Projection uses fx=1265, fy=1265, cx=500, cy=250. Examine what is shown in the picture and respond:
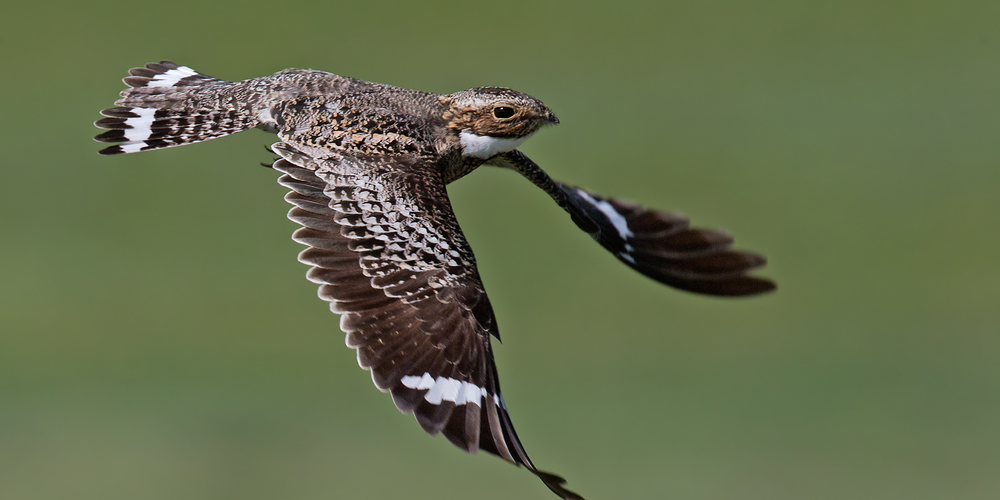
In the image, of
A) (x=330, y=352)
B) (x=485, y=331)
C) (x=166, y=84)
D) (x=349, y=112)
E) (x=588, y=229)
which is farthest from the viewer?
(x=330, y=352)

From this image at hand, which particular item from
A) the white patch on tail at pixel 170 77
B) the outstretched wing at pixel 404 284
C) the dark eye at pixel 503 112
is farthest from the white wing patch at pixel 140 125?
the dark eye at pixel 503 112

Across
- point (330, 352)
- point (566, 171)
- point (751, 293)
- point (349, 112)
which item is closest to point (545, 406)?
point (330, 352)

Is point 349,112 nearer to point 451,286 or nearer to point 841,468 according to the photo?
point 451,286

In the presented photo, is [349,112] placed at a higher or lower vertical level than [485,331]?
higher

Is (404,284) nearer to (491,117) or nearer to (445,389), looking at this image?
(445,389)

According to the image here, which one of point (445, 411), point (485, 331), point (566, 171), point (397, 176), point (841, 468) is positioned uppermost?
point (566, 171)

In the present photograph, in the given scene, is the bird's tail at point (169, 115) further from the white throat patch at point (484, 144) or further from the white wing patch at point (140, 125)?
the white throat patch at point (484, 144)

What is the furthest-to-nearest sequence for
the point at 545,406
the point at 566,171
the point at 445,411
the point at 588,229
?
the point at 566,171 → the point at 545,406 → the point at 588,229 → the point at 445,411

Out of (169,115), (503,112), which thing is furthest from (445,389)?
(169,115)
